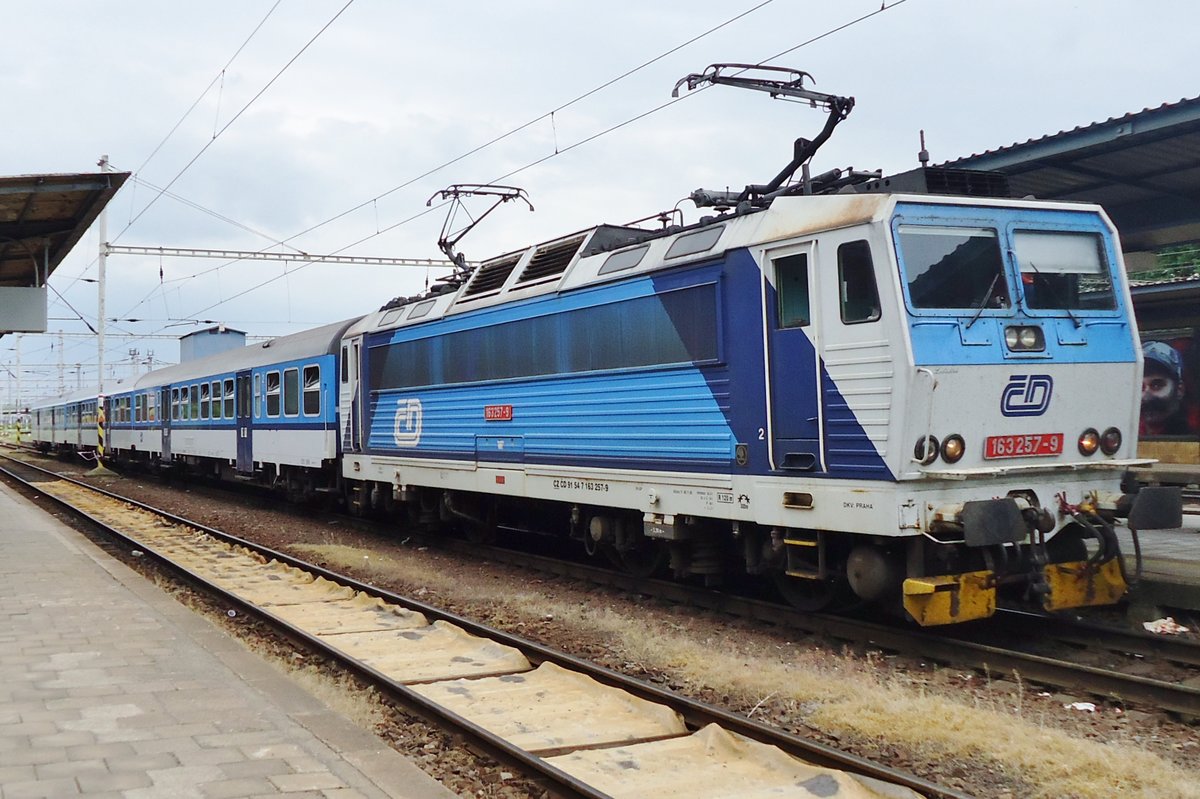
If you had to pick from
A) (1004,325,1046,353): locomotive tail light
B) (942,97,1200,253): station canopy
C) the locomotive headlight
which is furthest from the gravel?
(942,97,1200,253): station canopy

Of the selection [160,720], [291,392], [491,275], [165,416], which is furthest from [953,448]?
[165,416]

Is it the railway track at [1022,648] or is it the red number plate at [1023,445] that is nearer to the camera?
the railway track at [1022,648]

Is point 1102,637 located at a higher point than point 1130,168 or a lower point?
lower

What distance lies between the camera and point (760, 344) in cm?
831

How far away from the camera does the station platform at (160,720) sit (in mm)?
4797

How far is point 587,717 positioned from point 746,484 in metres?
2.80

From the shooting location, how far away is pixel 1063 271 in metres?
8.15

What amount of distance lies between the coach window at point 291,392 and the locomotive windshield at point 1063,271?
44.4 feet

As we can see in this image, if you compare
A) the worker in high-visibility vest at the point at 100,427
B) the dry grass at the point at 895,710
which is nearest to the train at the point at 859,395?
the dry grass at the point at 895,710

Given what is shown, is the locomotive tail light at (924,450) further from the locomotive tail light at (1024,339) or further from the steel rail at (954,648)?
the steel rail at (954,648)

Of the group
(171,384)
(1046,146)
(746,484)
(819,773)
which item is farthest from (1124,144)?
(171,384)

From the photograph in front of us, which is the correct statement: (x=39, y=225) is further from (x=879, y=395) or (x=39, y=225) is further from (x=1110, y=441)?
(x=1110, y=441)

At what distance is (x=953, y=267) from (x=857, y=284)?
0.72 meters

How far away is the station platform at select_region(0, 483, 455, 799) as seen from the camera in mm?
4797
